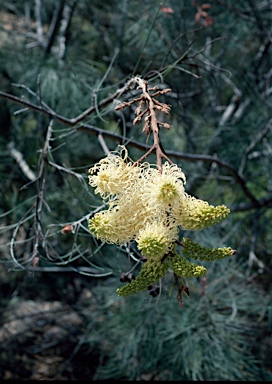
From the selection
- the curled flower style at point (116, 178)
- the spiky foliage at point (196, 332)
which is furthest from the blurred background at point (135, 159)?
the curled flower style at point (116, 178)

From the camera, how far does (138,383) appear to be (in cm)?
151

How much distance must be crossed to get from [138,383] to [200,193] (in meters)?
0.61

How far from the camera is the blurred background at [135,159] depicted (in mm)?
1388

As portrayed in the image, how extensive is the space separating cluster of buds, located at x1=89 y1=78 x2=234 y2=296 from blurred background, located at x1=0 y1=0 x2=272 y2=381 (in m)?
→ 0.63

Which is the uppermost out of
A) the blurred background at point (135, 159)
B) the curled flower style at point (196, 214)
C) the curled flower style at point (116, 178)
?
the blurred background at point (135, 159)

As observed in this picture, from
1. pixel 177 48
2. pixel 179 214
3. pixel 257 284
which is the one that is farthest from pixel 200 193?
pixel 179 214

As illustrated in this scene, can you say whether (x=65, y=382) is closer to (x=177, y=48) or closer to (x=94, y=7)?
(x=177, y=48)

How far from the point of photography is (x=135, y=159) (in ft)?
4.90

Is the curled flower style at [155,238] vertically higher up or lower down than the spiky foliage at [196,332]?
lower down

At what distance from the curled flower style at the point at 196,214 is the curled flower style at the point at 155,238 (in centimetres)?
1

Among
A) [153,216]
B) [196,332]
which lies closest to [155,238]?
[153,216]

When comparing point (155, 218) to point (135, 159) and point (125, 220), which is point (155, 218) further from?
point (135, 159)

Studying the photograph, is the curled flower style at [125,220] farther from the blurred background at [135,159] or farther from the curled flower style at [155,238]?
the blurred background at [135,159]

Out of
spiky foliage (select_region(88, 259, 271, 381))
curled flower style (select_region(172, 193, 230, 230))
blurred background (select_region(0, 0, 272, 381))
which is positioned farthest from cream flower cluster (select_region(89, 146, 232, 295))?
spiky foliage (select_region(88, 259, 271, 381))
